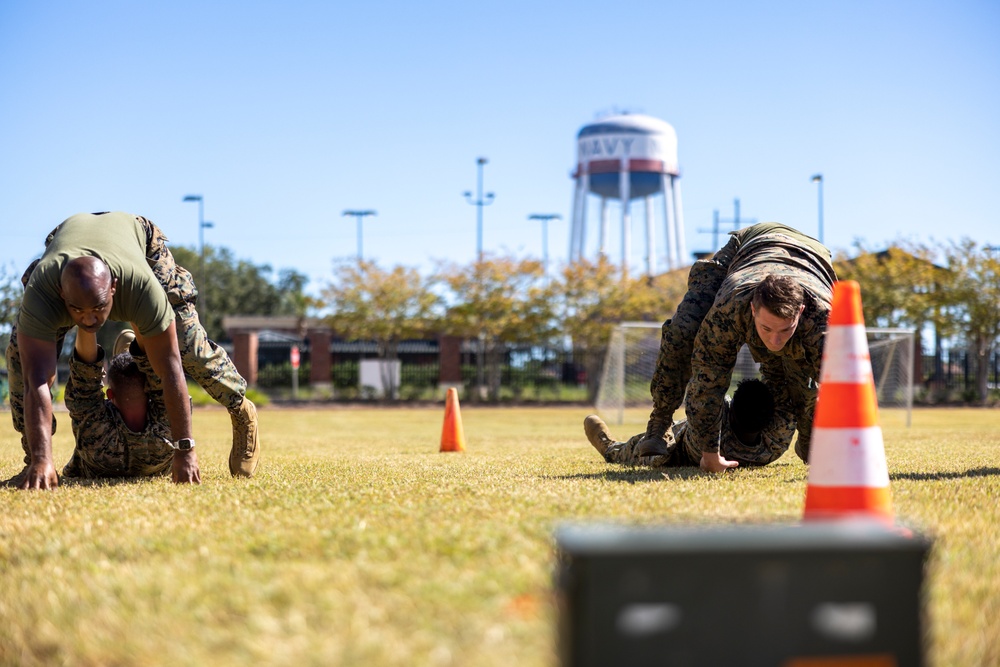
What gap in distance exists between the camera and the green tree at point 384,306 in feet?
145

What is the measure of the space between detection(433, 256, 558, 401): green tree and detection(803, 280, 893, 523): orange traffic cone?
38601 mm

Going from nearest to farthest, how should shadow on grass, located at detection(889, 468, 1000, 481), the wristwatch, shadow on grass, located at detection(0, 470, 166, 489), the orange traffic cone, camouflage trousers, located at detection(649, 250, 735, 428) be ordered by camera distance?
the orange traffic cone, the wristwatch, shadow on grass, located at detection(0, 470, 166, 489), shadow on grass, located at detection(889, 468, 1000, 481), camouflage trousers, located at detection(649, 250, 735, 428)

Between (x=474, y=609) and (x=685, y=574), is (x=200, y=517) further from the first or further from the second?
(x=685, y=574)

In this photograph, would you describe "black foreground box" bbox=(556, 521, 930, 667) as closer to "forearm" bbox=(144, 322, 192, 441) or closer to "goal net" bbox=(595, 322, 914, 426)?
"forearm" bbox=(144, 322, 192, 441)

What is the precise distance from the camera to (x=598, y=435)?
8672 millimetres

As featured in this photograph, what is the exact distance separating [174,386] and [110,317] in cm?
58

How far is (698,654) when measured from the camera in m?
2.08

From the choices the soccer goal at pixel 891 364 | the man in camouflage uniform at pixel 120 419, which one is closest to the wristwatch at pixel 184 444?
the man in camouflage uniform at pixel 120 419

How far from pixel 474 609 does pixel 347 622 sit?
0.36 metres

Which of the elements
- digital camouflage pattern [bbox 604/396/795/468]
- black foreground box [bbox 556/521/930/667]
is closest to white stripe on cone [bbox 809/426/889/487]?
black foreground box [bbox 556/521/930/667]

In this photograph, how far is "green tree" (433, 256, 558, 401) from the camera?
43.4m

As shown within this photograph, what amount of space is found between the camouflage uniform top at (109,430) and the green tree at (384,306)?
A: 120ft

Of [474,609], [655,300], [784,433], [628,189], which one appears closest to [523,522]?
[474,609]

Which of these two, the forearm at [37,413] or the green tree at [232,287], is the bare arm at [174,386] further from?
the green tree at [232,287]
